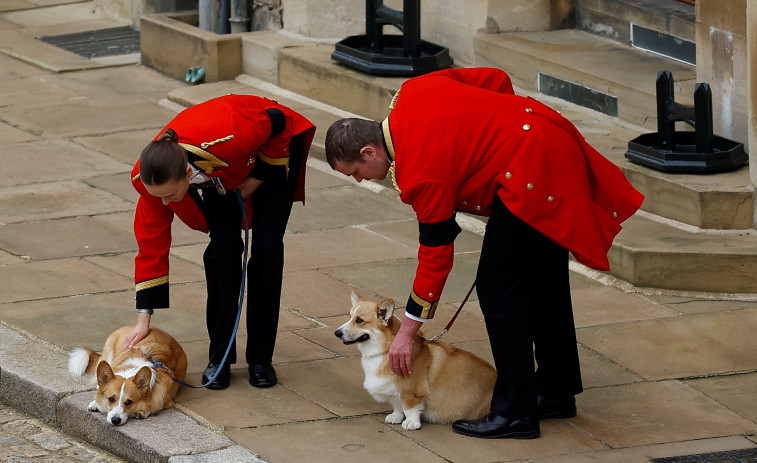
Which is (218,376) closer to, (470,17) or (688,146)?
(688,146)

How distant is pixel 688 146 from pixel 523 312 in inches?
126

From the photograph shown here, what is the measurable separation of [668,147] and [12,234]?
4.18 m

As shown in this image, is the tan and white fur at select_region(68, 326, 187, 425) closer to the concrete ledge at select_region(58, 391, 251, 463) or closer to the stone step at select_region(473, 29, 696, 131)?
the concrete ledge at select_region(58, 391, 251, 463)

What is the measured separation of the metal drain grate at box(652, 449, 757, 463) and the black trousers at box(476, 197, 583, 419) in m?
0.55

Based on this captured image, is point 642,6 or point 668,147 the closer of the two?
point 668,147

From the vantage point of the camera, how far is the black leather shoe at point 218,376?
19.8 ft

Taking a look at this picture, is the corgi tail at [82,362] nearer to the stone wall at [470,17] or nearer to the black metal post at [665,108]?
the black metal post at [665,108]

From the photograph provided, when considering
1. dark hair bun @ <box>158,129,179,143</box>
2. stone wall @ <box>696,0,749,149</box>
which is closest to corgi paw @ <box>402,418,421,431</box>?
dark hair bun @ <box>158,129,179,143</box>

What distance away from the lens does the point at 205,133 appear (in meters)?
5.47

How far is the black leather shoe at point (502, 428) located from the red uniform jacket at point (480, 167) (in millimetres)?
607

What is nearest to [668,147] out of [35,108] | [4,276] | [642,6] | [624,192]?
[642,6]

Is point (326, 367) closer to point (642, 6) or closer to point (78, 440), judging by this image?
point (78, 440)

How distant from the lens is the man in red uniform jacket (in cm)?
520

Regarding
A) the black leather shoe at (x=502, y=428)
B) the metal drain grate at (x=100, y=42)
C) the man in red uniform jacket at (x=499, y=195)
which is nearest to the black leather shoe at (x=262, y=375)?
the man in red uniform jacket at (x=499, y=195)
